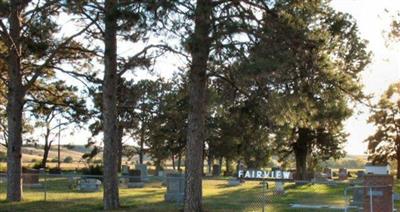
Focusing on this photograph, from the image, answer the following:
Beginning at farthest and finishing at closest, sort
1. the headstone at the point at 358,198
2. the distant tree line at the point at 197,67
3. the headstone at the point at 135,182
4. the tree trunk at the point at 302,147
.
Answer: the tree trunk at the point at 302,147, the headstone at the point at 135,182, the headstone at the point at 358,198, the distant tree line at the point at 197,67

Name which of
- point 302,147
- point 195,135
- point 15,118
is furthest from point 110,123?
point 302,147

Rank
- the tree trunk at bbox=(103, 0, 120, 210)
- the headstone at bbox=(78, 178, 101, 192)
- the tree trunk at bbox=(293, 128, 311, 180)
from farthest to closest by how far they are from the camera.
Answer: the tree trunk at bbox=(293, 128, 311, 180), the headstone at bbox=(78, 178, 101, 192), the tree trunk at bbox=(103, 0, 120, 210)

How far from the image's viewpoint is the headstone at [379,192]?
56.2 ft

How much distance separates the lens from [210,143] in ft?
225

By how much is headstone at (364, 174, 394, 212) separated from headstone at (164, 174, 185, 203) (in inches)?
406

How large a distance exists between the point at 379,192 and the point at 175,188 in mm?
11417

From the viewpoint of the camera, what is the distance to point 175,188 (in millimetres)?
26953

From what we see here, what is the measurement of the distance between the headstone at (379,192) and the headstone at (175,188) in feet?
33.9

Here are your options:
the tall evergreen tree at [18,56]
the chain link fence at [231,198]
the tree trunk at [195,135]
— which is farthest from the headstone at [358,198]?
the tall evergreen tree at [18,56]

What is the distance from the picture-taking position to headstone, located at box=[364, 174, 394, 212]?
17141 mm

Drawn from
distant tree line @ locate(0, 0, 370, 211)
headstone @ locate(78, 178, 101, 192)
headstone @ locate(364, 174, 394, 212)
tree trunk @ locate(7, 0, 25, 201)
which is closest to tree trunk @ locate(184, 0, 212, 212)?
distant tree line @ locate(0, 0, 370, 211)

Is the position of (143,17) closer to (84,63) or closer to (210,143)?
(84,63)

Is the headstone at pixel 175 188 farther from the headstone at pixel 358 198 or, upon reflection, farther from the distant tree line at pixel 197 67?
the headstone at pixel 358 198

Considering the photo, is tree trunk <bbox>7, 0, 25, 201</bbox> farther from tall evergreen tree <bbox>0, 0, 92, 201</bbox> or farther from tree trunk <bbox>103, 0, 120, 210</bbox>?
tree trunk <bbox>103, 0, 120, 210</bbox>
